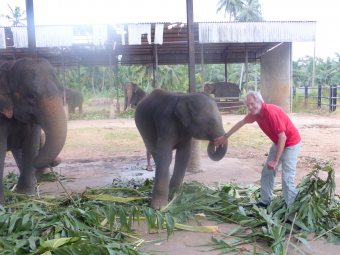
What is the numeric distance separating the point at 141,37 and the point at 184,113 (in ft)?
41.5

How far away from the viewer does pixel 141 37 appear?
55.3 feet

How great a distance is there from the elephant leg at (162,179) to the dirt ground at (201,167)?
0.69 meters

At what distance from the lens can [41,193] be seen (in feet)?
19.0

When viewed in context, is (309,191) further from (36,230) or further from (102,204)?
(36,230)

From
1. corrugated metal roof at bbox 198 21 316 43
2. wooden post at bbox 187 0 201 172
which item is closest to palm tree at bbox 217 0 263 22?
corrugated metal roof at bbox 198 21 316 43

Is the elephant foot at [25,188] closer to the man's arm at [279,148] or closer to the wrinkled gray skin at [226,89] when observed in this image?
the man's arm at [279,148]

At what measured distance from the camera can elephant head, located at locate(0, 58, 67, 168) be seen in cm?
423

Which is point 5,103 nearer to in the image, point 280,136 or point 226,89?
point 280,136

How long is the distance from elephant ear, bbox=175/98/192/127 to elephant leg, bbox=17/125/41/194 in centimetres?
189

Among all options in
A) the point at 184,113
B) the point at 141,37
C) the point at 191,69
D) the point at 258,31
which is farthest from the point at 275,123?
the point at 258,31

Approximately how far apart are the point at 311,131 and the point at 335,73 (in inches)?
929

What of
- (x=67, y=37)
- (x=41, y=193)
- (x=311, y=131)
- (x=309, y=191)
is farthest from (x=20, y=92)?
(x=67, y=37)

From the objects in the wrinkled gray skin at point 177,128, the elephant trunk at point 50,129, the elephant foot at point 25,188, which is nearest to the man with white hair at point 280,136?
the wrinkled gray skin at point 177,128

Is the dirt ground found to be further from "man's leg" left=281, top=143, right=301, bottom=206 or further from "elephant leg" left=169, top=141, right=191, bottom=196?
"elephant leg" left=169, top=141, right=191, bottom=196
